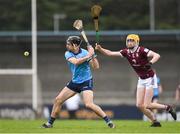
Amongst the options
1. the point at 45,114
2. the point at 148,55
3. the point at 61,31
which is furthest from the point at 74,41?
the point at 61,31

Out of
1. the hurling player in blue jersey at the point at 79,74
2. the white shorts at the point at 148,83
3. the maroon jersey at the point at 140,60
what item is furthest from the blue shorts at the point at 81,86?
the white shorts at the point at 148,83

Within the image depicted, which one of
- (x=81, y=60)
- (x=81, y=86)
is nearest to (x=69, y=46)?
(x=81, y=60)

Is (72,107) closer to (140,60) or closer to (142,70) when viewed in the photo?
(142,70)

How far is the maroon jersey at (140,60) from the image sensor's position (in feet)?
58.6

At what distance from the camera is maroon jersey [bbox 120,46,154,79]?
58.6 ft

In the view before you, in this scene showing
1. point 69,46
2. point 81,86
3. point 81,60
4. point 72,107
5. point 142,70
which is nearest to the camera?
point 81,60

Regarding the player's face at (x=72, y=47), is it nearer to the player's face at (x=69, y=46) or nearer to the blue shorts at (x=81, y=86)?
the player's face at (x=69, y=46)

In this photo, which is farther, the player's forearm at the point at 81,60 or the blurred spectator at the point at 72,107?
the blurred spectator at the point at 72,107

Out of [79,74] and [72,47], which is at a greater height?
[72,47]

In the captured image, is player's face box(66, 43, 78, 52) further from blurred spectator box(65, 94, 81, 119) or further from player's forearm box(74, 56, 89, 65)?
blurred spectator box(65, 94, 81, 119)

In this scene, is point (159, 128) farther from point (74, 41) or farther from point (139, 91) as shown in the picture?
point (74, 41)

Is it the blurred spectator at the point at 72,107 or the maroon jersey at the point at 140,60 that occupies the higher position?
the maroon jersey at the point at 140,60

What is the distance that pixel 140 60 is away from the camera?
58.9ft

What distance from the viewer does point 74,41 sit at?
17516 mm
